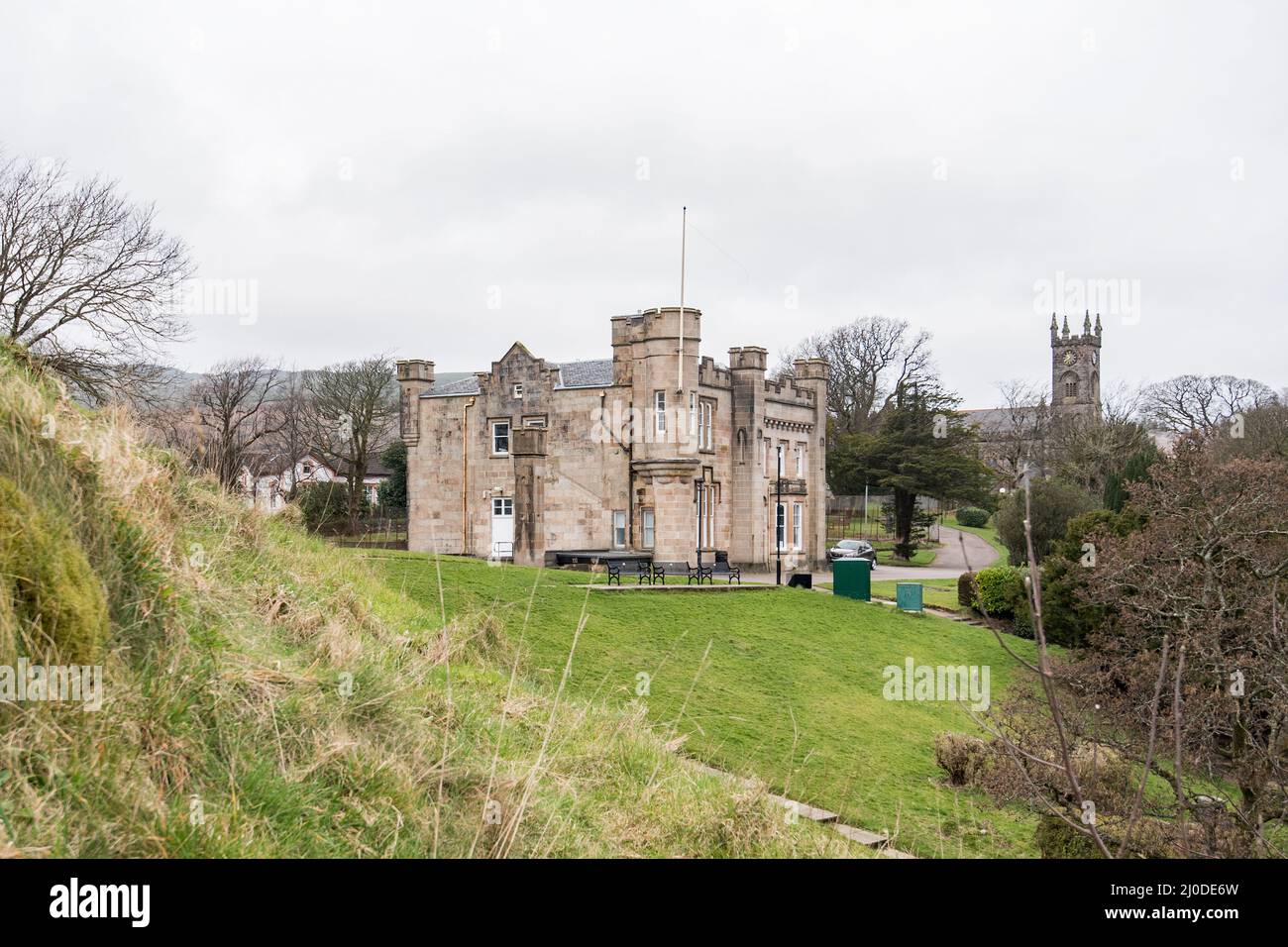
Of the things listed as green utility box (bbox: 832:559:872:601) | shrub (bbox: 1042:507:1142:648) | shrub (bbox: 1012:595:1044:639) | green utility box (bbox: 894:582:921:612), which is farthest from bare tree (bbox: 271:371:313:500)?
shrub (bbox: 1042:507:1142:648)

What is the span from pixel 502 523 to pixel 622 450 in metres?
5.85

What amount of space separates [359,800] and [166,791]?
99cm

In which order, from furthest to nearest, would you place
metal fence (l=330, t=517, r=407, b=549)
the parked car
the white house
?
the parked car, metal fence (l=330, t=517, r=407, b=549), the white house

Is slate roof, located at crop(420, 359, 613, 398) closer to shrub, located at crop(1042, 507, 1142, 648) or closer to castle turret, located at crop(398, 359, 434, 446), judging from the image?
castle turret, located at crop(398, 359, 434, 446)

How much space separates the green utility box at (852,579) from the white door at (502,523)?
12820 mm

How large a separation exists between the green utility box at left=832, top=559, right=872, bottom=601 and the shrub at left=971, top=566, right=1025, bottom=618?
366cm

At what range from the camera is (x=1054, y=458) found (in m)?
54.4

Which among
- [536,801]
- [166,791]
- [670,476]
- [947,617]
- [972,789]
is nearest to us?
[166,791]

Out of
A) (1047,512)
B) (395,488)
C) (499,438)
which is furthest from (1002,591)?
(395,488)

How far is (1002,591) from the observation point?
3203cm

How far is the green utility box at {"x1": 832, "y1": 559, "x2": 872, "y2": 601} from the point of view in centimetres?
3073
